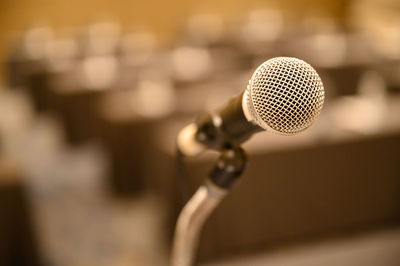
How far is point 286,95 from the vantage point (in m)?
0.48

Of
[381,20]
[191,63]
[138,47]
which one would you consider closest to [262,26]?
[138,47]

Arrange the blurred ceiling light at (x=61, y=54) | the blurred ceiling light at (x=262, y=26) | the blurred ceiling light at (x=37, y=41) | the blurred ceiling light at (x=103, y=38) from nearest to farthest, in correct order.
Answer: the blurred ceiling light at (x=61, y=54), the blurred ceiling light at (x=103, y=38), the blurred ceiling light at (x=37, y=41), the blurred ceiling light at (x=262, y=26)

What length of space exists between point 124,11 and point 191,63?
12.0 feet

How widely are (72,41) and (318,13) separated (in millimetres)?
5025

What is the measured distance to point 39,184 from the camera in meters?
3.63

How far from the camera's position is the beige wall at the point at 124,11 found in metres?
7.68

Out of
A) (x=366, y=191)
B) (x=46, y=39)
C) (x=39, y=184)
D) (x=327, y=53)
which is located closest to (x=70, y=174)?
(x=39, y=184)

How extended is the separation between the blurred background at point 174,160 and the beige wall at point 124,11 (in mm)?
1061

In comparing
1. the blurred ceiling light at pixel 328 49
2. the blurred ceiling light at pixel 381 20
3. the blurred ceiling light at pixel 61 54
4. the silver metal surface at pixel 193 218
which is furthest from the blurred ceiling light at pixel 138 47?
the silver metal surface at pixel 193 218

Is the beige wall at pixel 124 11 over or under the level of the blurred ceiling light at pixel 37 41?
over

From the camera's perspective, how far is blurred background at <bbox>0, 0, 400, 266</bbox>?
2176 millimetres

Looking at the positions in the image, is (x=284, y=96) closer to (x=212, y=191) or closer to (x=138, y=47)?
(x=212, y=191)

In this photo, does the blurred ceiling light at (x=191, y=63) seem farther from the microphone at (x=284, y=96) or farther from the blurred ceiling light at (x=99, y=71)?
the microphone at (x=284, y=96)

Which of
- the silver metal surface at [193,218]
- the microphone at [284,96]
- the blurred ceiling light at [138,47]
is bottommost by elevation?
the blurred ceiling light at [138,47]
